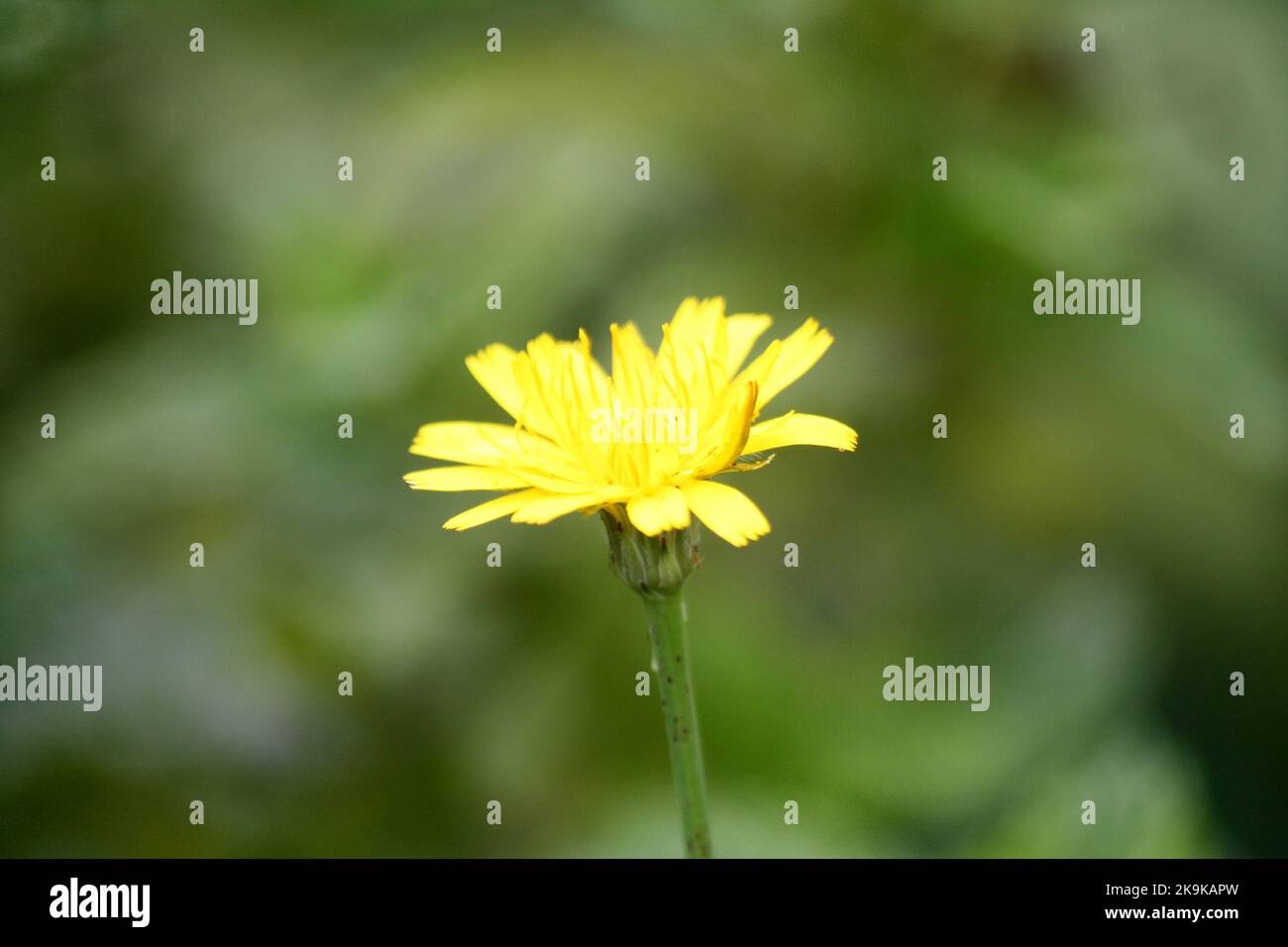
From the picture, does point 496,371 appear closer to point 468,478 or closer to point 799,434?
point 468,478

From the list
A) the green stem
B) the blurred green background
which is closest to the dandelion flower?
the green stem

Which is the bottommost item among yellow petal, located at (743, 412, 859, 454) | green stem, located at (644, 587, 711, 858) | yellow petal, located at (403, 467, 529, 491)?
green stem, located at (644, 587, 711, 858)

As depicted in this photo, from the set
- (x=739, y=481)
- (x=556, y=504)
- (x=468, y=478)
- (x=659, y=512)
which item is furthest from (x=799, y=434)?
(x=739, y=481)

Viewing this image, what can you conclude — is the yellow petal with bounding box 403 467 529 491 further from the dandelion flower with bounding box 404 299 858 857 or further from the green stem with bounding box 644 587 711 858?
the green stem with bounding box 644 587 711 858

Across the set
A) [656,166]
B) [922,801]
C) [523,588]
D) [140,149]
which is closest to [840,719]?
[922,801]

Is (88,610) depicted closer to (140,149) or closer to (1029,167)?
(140,149)

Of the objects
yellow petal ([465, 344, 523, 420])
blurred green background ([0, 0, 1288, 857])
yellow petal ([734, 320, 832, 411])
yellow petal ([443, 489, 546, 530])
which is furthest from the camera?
blurred green background ([0, 0, 1288, 857])
